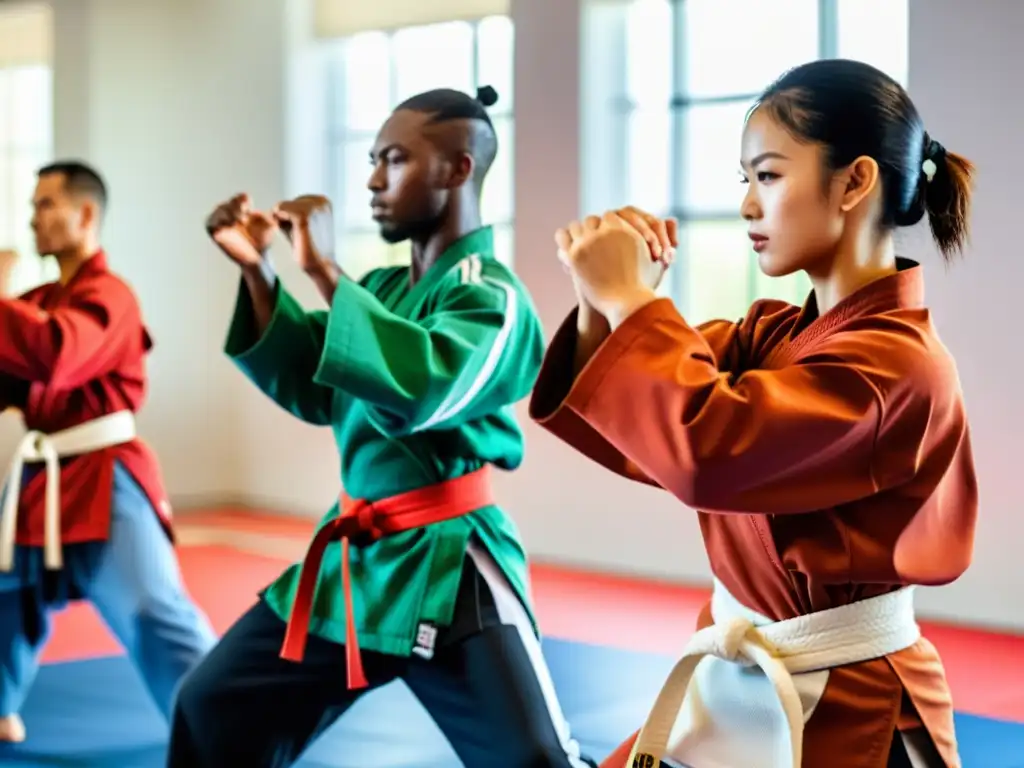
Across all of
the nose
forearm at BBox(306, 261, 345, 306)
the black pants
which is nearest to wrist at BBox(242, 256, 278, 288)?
forearm at BBox(306, 261, 345, 306)

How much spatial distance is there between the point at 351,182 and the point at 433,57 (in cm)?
92

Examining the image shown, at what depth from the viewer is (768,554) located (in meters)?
1.40

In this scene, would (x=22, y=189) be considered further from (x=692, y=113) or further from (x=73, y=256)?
(x=73, y=256)

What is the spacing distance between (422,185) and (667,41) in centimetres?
402

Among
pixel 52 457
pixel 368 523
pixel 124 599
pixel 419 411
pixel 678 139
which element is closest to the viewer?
pixel 419 411

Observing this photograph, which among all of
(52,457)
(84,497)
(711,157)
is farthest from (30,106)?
(84,497)

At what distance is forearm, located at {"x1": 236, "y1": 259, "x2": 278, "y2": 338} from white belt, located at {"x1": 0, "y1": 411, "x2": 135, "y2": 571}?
121cm

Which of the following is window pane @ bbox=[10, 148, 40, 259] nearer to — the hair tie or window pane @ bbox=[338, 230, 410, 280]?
window pane @ bbox=[338, 230, 410, 280]

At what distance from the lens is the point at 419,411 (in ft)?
6.45

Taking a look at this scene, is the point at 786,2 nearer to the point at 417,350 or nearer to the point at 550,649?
the point at 550,649

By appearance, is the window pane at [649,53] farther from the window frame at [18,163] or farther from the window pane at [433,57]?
the window frame at [18,163]

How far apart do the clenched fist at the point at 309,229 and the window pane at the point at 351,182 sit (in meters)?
5.32

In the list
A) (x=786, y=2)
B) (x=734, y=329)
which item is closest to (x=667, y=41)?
(x=786, y=2)

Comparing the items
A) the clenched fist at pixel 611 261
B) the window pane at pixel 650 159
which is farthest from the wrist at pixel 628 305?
the window pane at pixel 650 159
